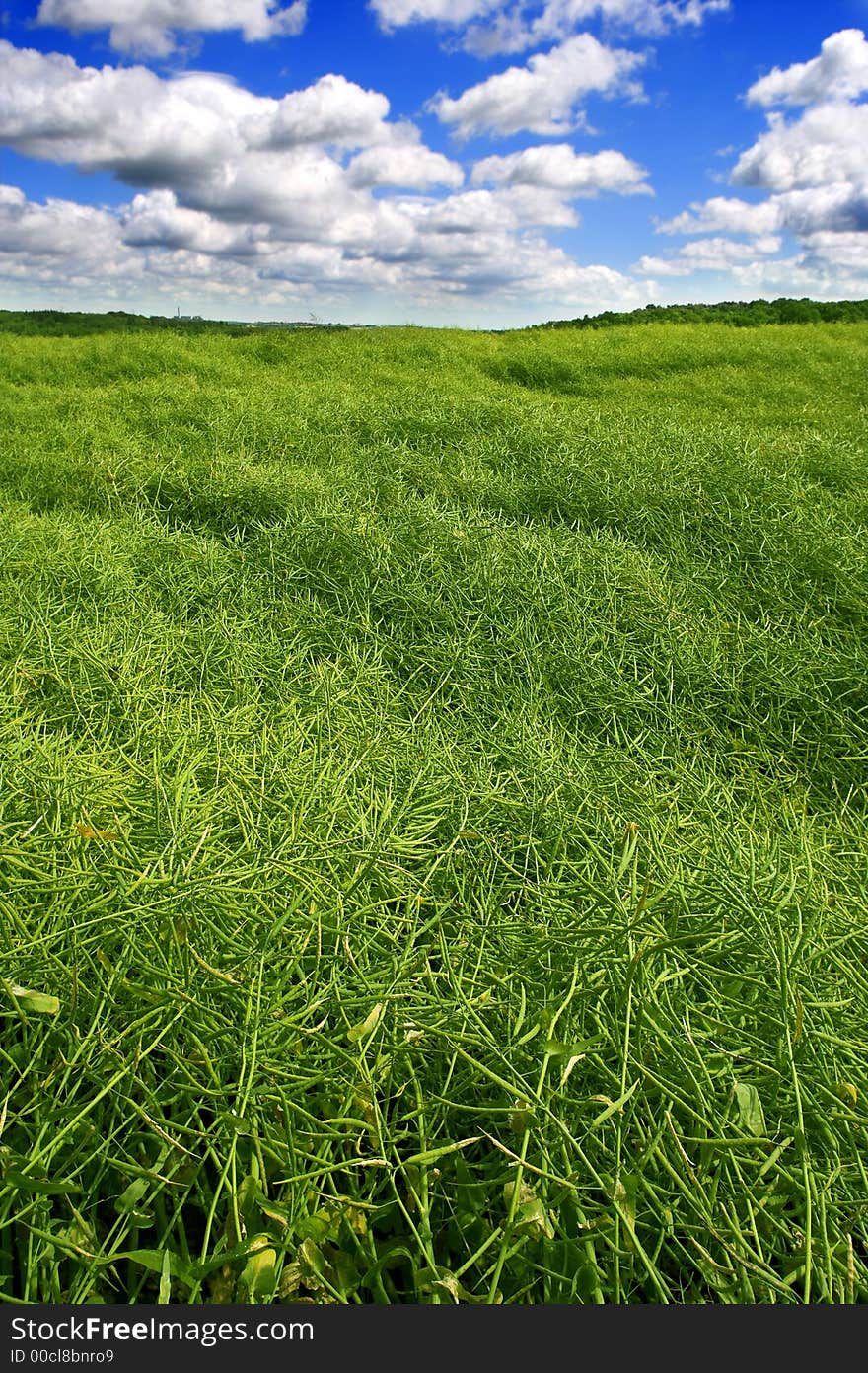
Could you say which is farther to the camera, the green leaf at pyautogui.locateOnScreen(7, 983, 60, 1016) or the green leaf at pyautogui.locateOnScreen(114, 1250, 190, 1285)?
the green leaf at pyautogui.locateOnScreen(7, 983, 60, 1016)

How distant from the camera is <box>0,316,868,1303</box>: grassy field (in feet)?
3.65

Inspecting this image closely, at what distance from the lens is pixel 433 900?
159cm

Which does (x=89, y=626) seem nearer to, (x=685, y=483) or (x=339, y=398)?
(x=685, y=483)

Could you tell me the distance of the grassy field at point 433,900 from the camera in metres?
1.11

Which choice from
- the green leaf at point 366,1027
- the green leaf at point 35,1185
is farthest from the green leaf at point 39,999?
the green leaf at point 366,1027

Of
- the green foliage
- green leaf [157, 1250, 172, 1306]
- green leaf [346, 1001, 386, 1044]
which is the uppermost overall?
the green foliage

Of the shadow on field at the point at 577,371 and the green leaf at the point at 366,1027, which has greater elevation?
the shadow on field at the point at 577,371

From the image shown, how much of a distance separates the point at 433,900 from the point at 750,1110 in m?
0.66

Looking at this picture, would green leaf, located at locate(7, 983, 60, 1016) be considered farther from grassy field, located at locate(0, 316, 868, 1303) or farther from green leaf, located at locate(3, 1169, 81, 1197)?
green leaf, located at locate(3, 1169, 81, 1197)

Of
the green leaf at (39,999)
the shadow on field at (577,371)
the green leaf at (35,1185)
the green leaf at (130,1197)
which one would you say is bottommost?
the green leaf at (130,1197)

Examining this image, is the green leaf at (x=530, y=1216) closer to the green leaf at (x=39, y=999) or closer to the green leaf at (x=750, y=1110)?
the green leaf at (x=750, y=1110)

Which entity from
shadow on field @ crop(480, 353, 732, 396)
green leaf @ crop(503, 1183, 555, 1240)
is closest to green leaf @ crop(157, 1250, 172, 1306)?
green leaf @ crop(503, 1183, 555, 1240)

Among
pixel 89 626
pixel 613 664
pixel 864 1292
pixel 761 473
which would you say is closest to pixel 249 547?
pixel 89 626

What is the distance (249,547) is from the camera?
11.5 feet
